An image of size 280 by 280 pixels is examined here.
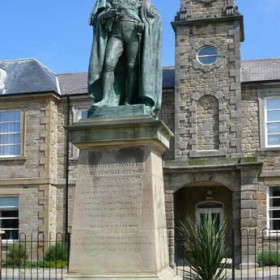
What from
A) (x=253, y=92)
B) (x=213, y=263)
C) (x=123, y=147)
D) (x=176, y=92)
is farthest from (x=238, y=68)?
(x=123, y=147)

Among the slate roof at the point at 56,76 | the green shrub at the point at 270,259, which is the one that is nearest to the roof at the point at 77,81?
the slate roof at the point at 56,76

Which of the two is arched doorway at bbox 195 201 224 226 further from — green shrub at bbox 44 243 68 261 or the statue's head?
the statue's head

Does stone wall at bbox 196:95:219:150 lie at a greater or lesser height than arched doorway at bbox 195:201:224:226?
greater

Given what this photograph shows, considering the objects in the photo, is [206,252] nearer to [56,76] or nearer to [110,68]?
[110,68]

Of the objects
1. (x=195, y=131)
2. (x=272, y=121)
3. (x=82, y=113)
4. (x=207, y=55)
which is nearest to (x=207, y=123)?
(x=195, y=131)

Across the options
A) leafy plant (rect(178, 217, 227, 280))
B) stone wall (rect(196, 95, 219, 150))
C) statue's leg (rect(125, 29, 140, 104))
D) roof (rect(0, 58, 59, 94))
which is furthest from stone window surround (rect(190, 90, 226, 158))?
statue's leg (rect(125, 29, 140, 104))

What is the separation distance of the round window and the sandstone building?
1.6 inches

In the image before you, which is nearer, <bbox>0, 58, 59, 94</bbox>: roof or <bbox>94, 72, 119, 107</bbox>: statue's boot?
<bbox>94, 72, 119, 107</bbox>: statue's boot

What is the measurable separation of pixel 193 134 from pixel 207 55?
3296mm

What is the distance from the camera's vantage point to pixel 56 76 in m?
27.2

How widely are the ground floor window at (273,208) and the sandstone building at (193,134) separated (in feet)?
0.13

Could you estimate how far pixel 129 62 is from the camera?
7062 mm

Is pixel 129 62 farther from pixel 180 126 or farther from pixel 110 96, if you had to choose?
pixel 180 126

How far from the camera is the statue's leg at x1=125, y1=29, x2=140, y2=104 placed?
23.1ft
